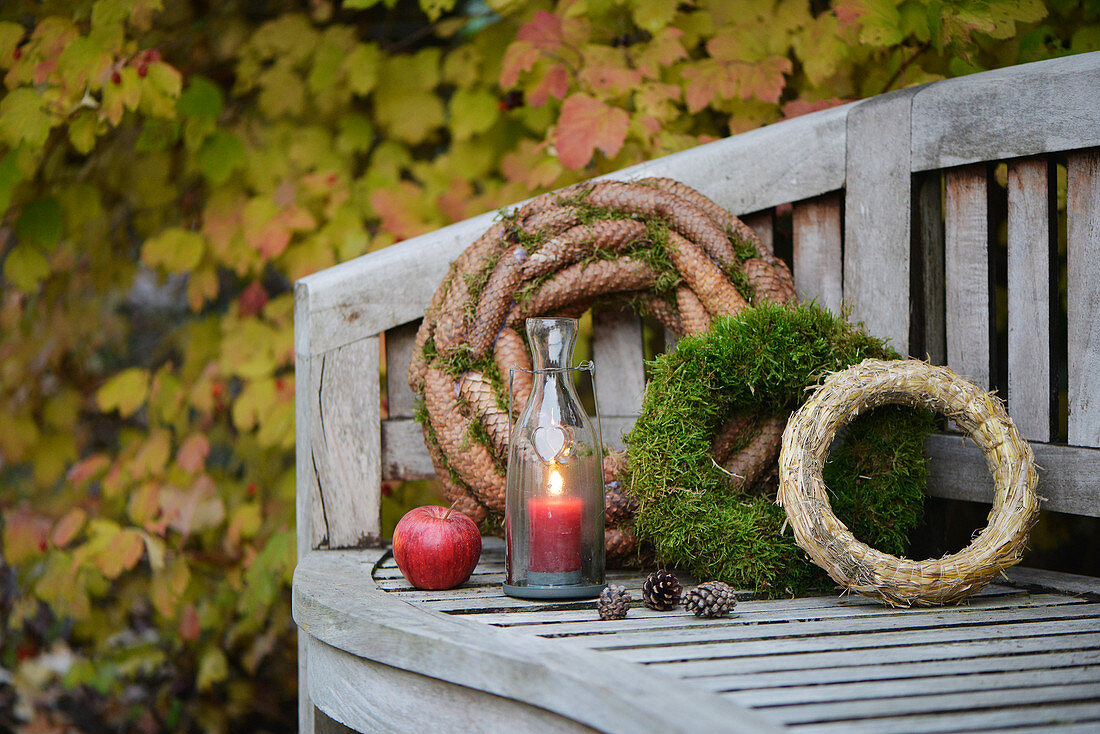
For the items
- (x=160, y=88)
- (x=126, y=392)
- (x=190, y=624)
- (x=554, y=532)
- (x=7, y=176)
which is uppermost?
(x=160, y=88)

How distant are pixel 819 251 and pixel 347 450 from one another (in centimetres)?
111

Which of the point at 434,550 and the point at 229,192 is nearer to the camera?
the point at 434,550

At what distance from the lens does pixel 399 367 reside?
2139 millimetres

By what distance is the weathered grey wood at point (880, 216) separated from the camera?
6.31 ft

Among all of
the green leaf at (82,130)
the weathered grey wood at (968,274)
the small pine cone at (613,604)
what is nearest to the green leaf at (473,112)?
the green leaf at (82,130)

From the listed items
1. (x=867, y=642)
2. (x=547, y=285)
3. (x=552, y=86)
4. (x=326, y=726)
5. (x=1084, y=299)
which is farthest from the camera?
(x=552, y=86)

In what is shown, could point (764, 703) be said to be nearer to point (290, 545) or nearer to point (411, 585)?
point (411, 585)

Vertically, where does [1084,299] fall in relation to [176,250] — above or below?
below

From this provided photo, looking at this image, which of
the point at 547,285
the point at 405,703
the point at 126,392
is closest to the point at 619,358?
the point at 547,285

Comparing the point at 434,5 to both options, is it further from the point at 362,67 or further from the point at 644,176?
the point at 644,176

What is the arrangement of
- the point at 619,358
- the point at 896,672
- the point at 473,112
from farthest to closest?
the point at 473,112 → the point at 619,358 → the point at 896,672

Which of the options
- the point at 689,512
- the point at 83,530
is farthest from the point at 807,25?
the point at 83,530

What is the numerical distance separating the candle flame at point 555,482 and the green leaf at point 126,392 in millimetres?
1880

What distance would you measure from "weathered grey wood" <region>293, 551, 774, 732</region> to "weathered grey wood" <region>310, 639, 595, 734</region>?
0.03m
